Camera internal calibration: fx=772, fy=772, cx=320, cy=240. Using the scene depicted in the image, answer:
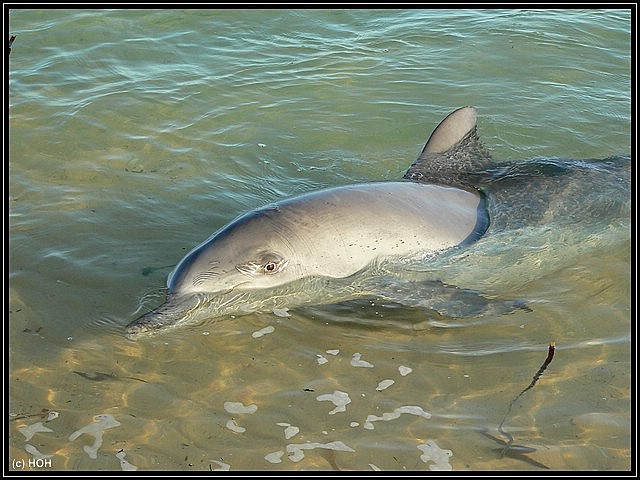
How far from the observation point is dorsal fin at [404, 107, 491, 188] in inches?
327

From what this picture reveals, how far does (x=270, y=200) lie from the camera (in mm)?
9031

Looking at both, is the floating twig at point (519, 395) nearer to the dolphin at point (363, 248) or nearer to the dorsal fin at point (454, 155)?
the dolphin at point (363, 248)

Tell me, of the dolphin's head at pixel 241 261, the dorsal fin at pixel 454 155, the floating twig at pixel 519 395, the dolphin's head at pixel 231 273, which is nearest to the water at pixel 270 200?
the floating twig at pixel 519 395

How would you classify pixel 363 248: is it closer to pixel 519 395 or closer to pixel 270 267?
pixel 270 267

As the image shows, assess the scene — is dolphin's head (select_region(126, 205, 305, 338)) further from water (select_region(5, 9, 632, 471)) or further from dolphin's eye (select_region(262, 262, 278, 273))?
water (select_region(5, 9, 632, 471))

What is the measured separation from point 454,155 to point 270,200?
2.18 metres

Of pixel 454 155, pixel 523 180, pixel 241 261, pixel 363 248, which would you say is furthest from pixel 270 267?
pixel 523 180

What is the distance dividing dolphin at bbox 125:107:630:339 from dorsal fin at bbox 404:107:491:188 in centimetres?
16

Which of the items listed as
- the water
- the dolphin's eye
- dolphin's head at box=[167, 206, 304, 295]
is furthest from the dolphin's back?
the dolphin's eye

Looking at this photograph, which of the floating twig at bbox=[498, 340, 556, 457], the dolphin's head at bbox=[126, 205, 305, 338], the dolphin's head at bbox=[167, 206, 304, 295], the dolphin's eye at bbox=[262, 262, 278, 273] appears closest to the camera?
the floating twig at bbox=[498, 340, 556, 457]

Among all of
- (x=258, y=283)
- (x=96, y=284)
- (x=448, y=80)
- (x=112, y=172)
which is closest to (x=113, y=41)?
(x=112, y=172)

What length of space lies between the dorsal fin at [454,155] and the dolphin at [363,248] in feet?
0.52

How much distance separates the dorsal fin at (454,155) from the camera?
27.2 ft

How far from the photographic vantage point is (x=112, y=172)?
9.51 metres
